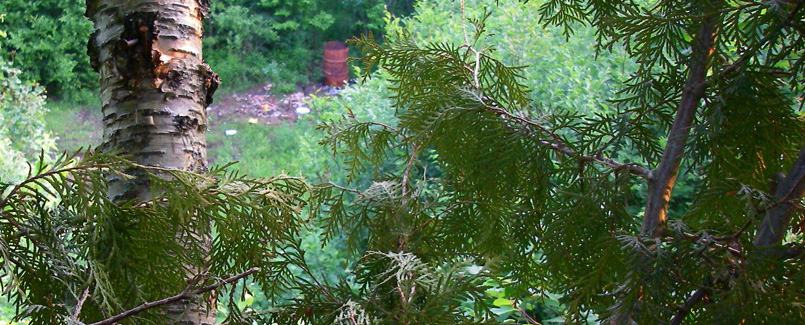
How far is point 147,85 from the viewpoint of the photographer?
1148 mm

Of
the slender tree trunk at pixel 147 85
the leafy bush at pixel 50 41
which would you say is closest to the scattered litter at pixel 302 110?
the leafy bush at pixel 50 41

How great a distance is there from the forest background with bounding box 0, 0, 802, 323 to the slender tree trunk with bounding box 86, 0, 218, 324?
1004mm

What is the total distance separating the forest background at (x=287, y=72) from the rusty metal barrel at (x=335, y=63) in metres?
0.28

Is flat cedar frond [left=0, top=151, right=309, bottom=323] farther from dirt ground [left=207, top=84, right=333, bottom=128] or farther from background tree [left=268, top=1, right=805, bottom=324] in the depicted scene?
dirt ground [left=207, top=84, right=333, bottom=128]

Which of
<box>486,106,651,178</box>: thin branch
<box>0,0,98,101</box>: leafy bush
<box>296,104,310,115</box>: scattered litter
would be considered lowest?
<box>486,106,651,178</box>: thin branch

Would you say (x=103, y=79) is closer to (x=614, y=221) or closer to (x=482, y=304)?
(x=482, y=304)

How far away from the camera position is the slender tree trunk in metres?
1.14

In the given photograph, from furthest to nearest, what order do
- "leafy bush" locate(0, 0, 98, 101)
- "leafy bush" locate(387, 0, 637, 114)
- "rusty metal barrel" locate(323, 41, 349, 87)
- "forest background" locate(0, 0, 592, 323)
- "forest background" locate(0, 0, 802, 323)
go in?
"rusty metal barrel" locate(323, 41, 349, 87), "leafy bush" locate(0, 0, 98, 101), "forest background" locate(0, 0, 592, 323), "forest background" locate(0, 0, 802, 323), "leafy bush" locate(387, 0, 637, 114)

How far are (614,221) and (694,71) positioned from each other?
244 millimetres

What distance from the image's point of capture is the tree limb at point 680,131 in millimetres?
890

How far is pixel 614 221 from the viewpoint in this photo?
0.97 m

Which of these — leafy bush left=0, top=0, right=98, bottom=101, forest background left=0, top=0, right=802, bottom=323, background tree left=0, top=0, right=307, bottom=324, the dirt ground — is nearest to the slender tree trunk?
background tree left=0, top=0, right=307, bottom=324

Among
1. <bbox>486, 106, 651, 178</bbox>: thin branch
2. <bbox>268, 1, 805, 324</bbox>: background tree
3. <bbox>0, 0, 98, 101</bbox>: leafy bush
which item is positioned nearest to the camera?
<bbox>268, 1, 805, 324</bbox>: background tree

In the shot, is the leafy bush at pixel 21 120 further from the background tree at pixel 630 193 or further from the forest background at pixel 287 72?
the background tree at pixel 630 193
